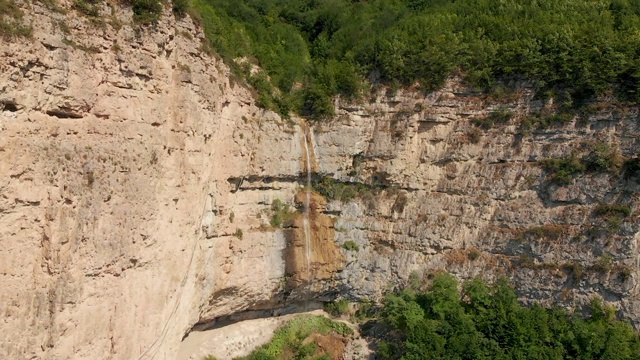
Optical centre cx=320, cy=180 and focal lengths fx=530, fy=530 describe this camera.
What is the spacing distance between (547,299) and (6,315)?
16.2 metres

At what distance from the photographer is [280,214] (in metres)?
19.4

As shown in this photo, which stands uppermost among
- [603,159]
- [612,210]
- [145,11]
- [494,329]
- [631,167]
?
[145,11]

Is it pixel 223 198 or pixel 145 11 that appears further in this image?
pixel 223 198

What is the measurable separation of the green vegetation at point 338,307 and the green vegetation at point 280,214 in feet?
13.4

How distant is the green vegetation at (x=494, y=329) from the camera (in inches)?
661

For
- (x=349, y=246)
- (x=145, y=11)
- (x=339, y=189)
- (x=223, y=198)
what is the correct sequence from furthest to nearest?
(x=339, y=189) → (x=349, y=246) → (x=223, y=198) → (x=145, y=11)

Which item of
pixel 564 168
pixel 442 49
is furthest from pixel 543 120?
pixel 442 49

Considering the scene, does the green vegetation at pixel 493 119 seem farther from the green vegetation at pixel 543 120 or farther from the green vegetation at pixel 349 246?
the green vegetation at pixel 349 246

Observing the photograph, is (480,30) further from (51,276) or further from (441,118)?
(51,276)

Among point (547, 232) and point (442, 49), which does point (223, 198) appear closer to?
point (442, 49)

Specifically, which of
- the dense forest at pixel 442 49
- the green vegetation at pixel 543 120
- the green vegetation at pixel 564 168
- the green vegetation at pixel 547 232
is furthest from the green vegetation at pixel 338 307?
the green vegetation at pixel 543 120

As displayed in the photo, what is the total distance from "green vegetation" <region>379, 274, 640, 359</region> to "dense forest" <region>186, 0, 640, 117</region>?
24.0 ft

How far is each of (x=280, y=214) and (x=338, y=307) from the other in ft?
15.1

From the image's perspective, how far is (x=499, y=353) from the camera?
1728 centimetres
